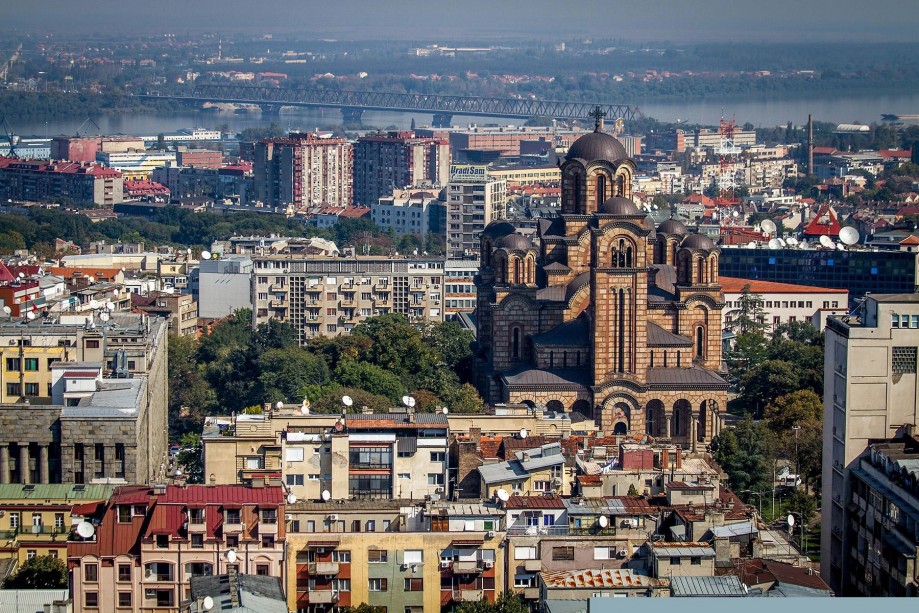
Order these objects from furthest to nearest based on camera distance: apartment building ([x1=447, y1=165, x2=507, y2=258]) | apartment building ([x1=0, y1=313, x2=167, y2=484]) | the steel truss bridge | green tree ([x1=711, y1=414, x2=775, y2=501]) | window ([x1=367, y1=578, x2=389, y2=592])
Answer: the steel truss bridge < apartment building ([x1=447, y1=165, x2=507, y2=258]) < green tree ([x1=711, y1=414, x2=775, y2=501]) < apartment building ([x1=0, y1=313, x2=167, y2=484]) < window ([x1=367, y1=578, x2=389, y2=592])

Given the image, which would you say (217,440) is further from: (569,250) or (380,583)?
(569,250)

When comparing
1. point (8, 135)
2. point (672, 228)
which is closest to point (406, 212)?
point (672, 228)

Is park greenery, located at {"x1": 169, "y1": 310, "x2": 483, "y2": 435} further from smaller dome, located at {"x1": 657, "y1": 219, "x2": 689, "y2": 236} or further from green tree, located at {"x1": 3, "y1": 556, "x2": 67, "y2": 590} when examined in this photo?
green tree, located at {"x1": 3, "y1": 556, "x2": 67, "y2": 590}

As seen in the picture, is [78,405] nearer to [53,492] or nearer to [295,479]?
[53,492]

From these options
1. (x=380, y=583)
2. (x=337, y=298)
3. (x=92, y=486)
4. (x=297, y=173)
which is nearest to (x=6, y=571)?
(x=92, y=486)

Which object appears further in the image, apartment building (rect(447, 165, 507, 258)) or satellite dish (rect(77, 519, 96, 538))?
apartment building (rect(447, 165, 507, 258))

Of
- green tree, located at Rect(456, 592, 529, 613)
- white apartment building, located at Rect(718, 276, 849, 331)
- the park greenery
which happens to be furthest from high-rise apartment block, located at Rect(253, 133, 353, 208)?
green tree, located at Rect(456, 592, 529, 613)

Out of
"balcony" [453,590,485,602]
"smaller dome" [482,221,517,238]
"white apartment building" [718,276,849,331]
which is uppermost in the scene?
"smaller dome" [482,221,517,238]
